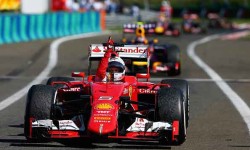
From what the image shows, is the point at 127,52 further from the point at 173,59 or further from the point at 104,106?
the point at 173,59

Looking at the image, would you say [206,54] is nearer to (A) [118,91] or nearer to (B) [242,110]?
(B) [242,110]

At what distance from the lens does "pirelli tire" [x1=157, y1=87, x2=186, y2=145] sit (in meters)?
10.6

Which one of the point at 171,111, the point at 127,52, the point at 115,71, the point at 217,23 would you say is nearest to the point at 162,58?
the point at 127,52

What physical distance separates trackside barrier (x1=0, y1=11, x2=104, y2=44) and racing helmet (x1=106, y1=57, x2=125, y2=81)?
2388 cm

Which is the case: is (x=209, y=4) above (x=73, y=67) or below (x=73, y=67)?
above

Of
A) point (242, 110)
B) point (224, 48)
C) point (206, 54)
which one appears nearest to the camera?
point (242, 110)

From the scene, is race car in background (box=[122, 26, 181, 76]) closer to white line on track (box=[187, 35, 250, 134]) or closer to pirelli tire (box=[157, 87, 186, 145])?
white line on track (box=[187, 35, 250, 134])

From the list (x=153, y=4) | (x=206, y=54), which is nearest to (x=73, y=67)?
(x=206, y=54)

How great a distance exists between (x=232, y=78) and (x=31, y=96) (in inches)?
469

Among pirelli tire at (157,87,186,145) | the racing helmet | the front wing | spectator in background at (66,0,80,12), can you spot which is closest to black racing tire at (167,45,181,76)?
the racing helmet

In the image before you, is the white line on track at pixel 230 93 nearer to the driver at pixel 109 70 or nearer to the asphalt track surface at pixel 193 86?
the asphalt track surface at pixel 193 86

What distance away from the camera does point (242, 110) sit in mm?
15094

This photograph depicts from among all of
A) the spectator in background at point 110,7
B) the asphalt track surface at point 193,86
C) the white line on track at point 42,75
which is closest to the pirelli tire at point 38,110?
the asphalt track surface at point 193,86

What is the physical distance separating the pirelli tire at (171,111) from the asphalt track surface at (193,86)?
0.13 m
